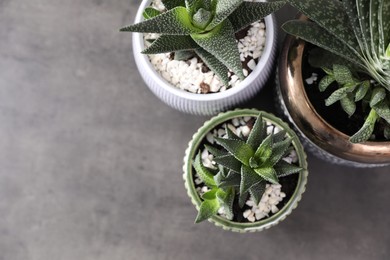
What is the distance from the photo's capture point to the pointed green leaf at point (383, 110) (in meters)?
0.69

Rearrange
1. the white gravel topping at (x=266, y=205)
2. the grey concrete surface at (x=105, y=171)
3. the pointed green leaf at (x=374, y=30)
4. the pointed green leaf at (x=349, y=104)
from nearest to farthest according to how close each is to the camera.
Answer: the pointed green leaf at (x=374, y=30) → the pointed green leaf at (x=349, y=104) → the white gravel topping at (x=266, y=205) → the grey concrete surface at (x=105, y=171)

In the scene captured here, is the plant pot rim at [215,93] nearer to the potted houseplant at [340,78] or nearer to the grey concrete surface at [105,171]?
the potted houseplant at [340,78]

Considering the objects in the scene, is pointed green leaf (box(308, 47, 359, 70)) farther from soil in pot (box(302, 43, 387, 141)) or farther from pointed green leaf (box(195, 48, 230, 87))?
pointed green leaf (box(195, 48, 230, 87))

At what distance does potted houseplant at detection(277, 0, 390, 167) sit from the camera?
2.14ft

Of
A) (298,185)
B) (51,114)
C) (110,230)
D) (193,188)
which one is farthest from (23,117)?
(298,185)

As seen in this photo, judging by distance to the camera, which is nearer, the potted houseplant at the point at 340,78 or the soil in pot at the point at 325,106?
the potted houseplant at the point at 340,78

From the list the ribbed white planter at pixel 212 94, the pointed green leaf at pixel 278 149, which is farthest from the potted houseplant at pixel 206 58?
the pointed green leaf at pixel 278 149

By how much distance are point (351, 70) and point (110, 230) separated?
1.61ft

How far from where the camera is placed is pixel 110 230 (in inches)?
37.5

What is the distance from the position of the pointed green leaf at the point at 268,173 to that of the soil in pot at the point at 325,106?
0.15 m

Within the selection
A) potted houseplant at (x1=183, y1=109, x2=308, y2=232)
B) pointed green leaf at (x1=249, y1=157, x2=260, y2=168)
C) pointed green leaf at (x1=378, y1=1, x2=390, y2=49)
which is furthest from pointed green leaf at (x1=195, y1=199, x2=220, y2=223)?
pointed green leaf at (x1=378, y1=1, x2=390, y2=49)

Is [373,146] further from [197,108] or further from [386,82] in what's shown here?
[197,108]

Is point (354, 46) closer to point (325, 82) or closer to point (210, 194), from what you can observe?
point (325, 82)

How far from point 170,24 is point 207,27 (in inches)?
2.1
